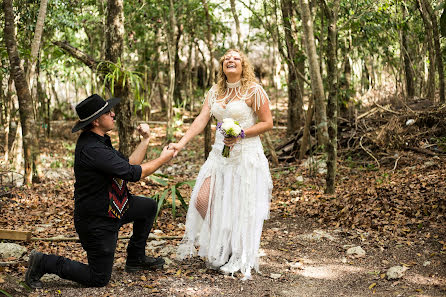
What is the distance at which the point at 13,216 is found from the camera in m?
6.22

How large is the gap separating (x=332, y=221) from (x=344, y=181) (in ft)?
6.95

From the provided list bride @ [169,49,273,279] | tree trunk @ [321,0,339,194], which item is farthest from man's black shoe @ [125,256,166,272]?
tree trunk @ [321,0,339,194]

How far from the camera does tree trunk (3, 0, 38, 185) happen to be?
6.94 metres

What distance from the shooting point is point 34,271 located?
3.78 meters

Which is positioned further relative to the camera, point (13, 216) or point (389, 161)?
→ point (389, 161)

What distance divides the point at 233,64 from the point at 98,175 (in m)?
1.74

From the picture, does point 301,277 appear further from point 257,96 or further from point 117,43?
point 117,43

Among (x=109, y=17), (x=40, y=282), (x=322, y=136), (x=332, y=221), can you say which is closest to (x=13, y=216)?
(x=40, y=282)

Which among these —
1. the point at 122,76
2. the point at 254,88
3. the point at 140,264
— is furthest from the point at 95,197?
the point at 122,76

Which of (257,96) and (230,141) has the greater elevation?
(257,96)

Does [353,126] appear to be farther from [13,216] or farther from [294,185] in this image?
[13,216]

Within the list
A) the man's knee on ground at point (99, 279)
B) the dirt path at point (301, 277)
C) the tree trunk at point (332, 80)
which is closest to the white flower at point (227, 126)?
the dirt path at point (301, 277)

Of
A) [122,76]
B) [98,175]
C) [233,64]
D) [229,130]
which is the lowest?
[98,175]

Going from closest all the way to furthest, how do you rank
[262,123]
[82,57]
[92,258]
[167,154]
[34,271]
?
1. [34,271]
2. [92,258]
3. [167,154]
4. [262,123]
5. [82,57]
